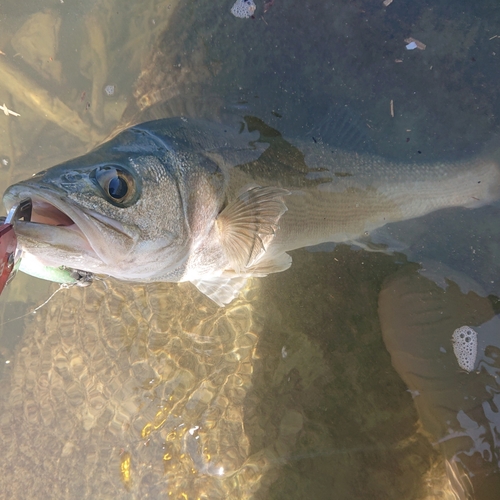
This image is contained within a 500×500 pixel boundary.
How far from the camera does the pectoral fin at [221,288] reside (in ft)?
11.3

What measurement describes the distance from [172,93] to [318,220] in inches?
77.1

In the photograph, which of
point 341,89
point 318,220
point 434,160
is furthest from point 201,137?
point 434,160

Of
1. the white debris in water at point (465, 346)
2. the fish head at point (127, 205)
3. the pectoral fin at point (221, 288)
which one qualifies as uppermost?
the fish head at point (127, 205)

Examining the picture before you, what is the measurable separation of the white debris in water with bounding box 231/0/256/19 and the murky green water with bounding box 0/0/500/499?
80 millimetres

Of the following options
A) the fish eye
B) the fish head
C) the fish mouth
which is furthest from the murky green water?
the fish mouth

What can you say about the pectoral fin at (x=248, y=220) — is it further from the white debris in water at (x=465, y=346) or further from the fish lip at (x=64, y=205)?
the white debris in water at (x=465, y=346)

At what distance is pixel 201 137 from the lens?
282cm

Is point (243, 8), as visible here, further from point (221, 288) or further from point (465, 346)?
point (465, 346)

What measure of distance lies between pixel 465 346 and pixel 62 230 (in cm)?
319

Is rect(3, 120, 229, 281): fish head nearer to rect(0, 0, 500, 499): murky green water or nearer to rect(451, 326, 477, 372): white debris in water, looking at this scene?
rect(0, 0, 500, 499): murky green water

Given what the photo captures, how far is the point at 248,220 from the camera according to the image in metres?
2.70

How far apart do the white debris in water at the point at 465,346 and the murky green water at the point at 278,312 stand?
0.18 ft

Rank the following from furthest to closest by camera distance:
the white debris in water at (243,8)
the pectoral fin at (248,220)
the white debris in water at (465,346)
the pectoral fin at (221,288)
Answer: the white debris in water at (243,8), the pectoral fin at (221,288), the white debris in water at (465,346), the pectoral fin at (248,220)

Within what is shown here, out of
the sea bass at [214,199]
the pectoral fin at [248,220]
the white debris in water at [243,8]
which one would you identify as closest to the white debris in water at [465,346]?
the sea bass at [214,199]
